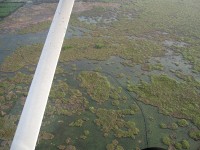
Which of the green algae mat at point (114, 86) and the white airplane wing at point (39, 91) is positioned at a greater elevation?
the white airplane wing at point (39, 91)

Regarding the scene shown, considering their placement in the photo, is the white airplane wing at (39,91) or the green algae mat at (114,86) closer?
the white airplane wing at (39,91)

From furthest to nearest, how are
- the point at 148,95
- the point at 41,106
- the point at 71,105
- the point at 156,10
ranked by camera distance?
the point at 156,10
the point at 148,95
the point at 71,105
the point at 41,106

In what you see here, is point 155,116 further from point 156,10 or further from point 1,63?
point 156,10

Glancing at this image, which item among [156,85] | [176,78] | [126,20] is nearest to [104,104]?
[156,85]

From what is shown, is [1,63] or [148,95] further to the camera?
[1,63]

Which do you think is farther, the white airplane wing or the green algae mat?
the green algae mat

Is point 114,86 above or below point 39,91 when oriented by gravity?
below

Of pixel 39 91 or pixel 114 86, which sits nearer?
pixel 39 91

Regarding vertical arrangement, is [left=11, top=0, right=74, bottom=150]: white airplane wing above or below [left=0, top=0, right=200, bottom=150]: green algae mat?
above
